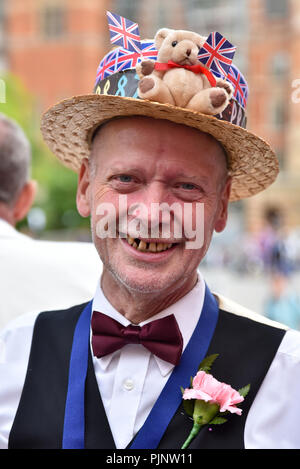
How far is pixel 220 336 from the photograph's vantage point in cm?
187

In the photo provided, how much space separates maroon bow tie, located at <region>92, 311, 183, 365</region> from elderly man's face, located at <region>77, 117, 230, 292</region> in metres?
0.12

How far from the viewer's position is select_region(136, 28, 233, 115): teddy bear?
1676 millimetres

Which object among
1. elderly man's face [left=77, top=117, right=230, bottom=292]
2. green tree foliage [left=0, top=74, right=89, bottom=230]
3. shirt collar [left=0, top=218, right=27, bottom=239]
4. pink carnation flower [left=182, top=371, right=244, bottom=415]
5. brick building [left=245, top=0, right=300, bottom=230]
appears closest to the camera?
pink carnation flower [left=182, top=371, right=244, bottom=415]

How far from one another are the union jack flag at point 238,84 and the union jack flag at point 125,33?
305 millimetres

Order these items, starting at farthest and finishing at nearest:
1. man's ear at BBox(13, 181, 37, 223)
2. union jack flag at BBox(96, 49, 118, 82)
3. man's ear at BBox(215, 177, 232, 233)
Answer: man's ear at BBox(13, 181, 37, 223) < man's ear at BBox(215, 177, 232, 233) < union jack flag at BBox(96, 49, 118, 82)

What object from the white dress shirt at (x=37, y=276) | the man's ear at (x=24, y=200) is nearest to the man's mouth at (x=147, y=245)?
the white dress shirt at (x=37, y=276)

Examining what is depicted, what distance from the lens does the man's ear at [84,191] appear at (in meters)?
2.02

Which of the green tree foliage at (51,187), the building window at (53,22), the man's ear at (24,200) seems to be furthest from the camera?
the building window at (53,22)

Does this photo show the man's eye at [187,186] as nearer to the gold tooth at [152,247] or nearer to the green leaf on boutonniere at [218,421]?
the gold tooth at [152,247]

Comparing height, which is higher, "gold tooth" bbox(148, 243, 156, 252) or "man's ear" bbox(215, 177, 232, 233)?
"man's ear" bbox(215, 177, 232, 233)

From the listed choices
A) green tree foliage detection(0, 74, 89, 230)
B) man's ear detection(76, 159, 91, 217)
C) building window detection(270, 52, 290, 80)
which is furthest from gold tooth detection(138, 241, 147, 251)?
building window detection(270, 52, 290, 80)

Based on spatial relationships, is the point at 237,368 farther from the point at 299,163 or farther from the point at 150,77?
the point at 299,163

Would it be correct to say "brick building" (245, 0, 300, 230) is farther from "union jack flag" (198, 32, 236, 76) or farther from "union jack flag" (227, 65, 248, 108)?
"union jack flag" (198, 32, 236, 76)

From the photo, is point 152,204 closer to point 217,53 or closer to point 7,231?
point 217,53
